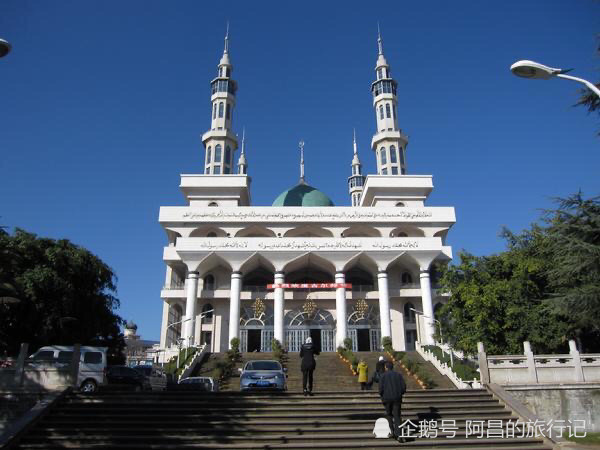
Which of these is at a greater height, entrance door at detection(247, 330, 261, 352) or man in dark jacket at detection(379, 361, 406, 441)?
entrance door at detection(247, 330, 261, 352)

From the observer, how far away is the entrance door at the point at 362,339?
3628 cm

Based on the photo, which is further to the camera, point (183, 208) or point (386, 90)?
point (386, 90)

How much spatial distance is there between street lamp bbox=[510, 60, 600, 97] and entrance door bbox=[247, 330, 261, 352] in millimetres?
29461

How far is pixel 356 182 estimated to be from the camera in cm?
6444

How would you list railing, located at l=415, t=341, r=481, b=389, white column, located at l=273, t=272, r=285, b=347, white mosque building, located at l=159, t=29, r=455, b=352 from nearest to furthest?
railing, located at l=415, t=341, r=481, b=389
white column, located at l=273, t=272, r=285, b=347
white mosque building, located at l=159, t=29, r=455, b=352

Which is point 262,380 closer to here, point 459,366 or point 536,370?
point 536,370

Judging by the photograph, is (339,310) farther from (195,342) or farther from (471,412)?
(471,412)

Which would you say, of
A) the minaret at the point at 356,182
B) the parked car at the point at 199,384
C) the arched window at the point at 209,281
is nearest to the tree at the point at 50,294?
the parked car at the point at 199,384

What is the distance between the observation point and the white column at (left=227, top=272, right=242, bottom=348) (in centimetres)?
3338

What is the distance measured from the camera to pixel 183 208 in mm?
38188

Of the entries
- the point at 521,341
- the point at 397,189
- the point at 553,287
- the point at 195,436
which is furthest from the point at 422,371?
the point at 397,189

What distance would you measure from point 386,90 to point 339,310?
23031mm

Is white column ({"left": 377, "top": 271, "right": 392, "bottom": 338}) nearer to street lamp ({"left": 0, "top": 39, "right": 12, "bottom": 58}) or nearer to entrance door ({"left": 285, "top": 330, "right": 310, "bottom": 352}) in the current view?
entrance door ({"left": 285, "top": 330, "right": 310, "bottom": 352})

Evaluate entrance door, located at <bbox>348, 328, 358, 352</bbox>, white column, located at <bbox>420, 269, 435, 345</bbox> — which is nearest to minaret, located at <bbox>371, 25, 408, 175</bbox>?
white column, located at <bbox>420, 269, 435, 345</bbox>
